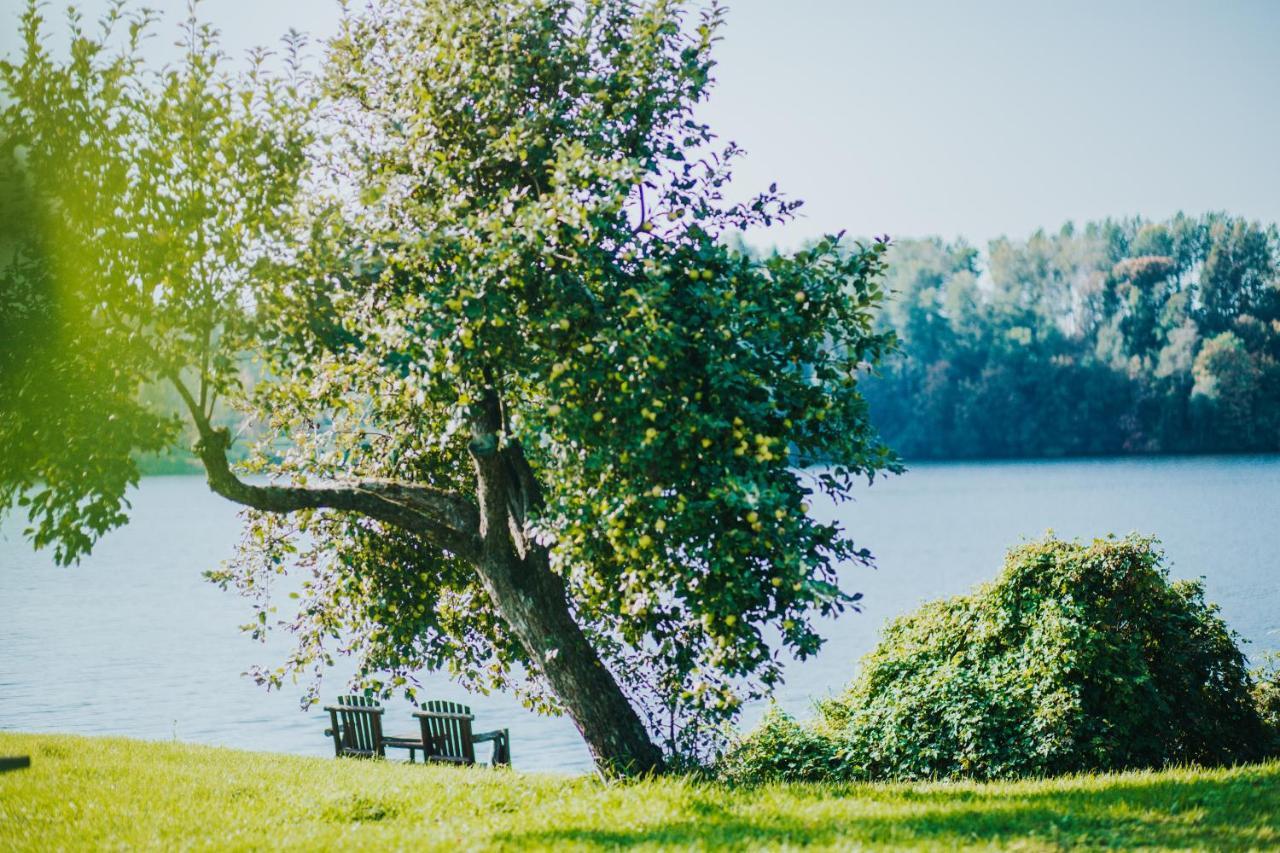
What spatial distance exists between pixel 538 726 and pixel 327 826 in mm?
16113

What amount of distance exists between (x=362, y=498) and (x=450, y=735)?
6476 mm

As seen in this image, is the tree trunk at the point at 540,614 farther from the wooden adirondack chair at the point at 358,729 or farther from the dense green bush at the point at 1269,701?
the dense green bush at the point at 1269,701

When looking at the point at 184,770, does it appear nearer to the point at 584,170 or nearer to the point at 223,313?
the point at 223,313

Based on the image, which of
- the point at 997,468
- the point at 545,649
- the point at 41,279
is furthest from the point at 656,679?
the point at 997,468

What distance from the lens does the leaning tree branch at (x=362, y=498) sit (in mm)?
11641

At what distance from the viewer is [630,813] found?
1000cm

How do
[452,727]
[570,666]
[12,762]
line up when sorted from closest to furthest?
1. [12,762]
2. [570,666]
3. [452,727]

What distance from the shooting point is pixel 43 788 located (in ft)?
39.7

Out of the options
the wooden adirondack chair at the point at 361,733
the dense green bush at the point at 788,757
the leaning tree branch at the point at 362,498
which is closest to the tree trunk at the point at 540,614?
the leaning tree branch at the point at 362,498

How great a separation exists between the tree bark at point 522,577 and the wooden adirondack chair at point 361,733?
617cm

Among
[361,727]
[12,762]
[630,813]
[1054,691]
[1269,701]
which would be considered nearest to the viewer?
[12,762]

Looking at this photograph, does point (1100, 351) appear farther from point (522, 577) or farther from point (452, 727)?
point (522, 577)

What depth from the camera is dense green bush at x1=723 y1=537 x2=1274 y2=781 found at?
13.4 metres

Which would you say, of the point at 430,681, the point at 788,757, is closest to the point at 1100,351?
the point at 430,681
